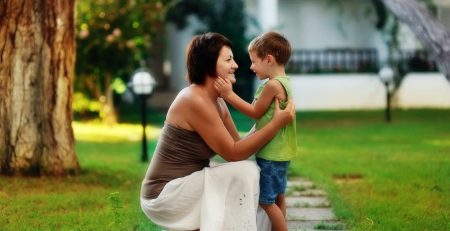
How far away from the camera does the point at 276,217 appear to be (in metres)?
5.09

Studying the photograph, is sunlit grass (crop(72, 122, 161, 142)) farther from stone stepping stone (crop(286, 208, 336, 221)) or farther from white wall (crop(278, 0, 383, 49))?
stone stepping stone (crop(286, 208, 336, 221))

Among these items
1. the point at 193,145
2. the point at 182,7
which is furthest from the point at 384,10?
the point at 193,145

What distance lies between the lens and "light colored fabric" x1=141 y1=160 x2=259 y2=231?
476 cm

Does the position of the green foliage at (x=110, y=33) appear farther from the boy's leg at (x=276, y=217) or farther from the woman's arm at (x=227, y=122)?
the boy's leg at (x=276, y=217)

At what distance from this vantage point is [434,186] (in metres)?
8.32

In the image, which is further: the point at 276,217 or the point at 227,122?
the point at 227,122

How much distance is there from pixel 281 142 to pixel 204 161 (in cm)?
47

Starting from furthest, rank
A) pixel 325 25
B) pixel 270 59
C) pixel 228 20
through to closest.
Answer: pixel 325 25
pixel 228 20
pixel 270 59

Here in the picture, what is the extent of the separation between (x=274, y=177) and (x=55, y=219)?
2.16 m

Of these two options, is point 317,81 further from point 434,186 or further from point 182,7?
point 434,186

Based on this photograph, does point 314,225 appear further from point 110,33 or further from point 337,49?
point 337,49

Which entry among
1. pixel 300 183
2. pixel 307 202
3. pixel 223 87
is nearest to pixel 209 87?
pixel 223 87

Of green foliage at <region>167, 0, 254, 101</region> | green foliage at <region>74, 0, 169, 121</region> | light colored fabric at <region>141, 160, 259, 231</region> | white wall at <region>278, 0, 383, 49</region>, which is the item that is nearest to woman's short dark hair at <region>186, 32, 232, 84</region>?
light colored fabric at <region>141, 160, 259, 231</region>

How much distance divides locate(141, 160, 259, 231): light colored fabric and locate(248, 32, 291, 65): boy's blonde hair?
709 millimetres
